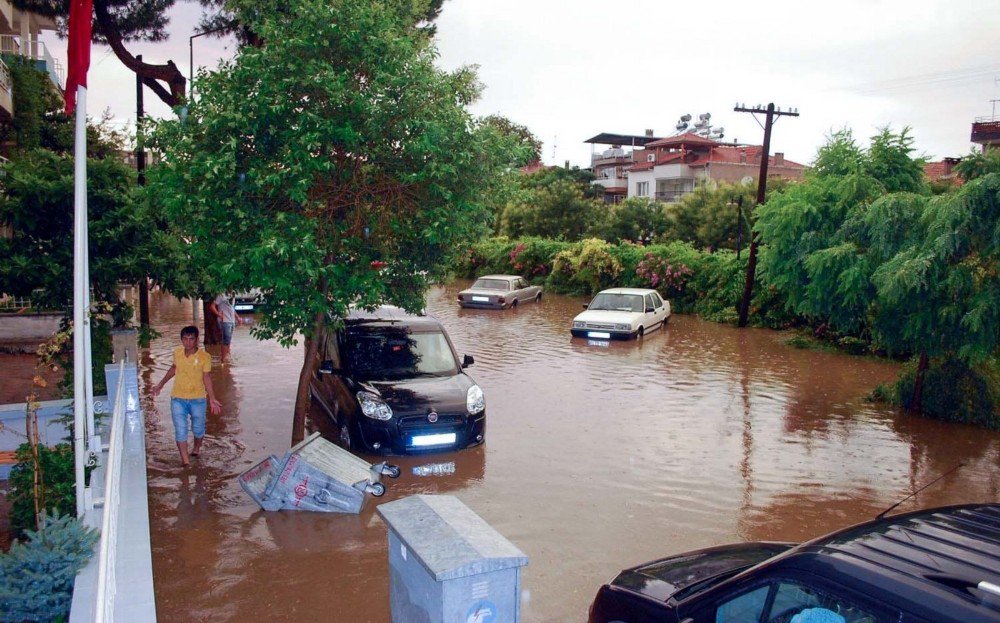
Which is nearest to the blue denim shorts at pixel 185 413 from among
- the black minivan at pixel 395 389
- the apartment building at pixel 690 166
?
the black minivan at pixel 395 389

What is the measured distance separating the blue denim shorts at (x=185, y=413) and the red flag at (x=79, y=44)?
452 cm

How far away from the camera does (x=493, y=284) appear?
3038 centimetres

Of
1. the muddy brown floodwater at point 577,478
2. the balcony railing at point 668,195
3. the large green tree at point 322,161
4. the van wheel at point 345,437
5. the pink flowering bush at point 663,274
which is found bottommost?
the muddy brown floodwater at point 577,478

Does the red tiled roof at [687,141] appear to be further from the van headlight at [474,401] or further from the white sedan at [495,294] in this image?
the van headlight at [474,401]

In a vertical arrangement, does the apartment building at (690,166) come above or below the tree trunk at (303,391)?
above

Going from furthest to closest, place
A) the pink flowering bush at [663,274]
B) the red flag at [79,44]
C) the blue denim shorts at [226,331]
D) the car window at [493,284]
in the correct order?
the car window at [493,284], the pink flowering bush at [663,274], the blue denim shorts at [226,331], the red flag at [79,44]

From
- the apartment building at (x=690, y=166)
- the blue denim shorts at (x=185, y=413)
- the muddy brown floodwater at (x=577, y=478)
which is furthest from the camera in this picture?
the apartment building at (x=690, y=166)

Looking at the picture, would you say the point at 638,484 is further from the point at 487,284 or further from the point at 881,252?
the point at 487,284

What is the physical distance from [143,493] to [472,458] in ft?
15.8

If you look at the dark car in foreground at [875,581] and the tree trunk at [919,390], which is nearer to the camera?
the dark car in foreground at [875,581]

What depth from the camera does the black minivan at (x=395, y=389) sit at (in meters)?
9.59

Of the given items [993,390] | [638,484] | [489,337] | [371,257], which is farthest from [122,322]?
[993,390]

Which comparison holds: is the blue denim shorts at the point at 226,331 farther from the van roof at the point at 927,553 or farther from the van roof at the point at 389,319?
the van roof at the point at 927,553

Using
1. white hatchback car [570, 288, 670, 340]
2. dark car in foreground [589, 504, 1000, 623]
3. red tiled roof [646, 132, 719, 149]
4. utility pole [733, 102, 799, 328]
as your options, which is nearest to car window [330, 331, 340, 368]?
dark car in foreground [589, 504, 1000, 623]
